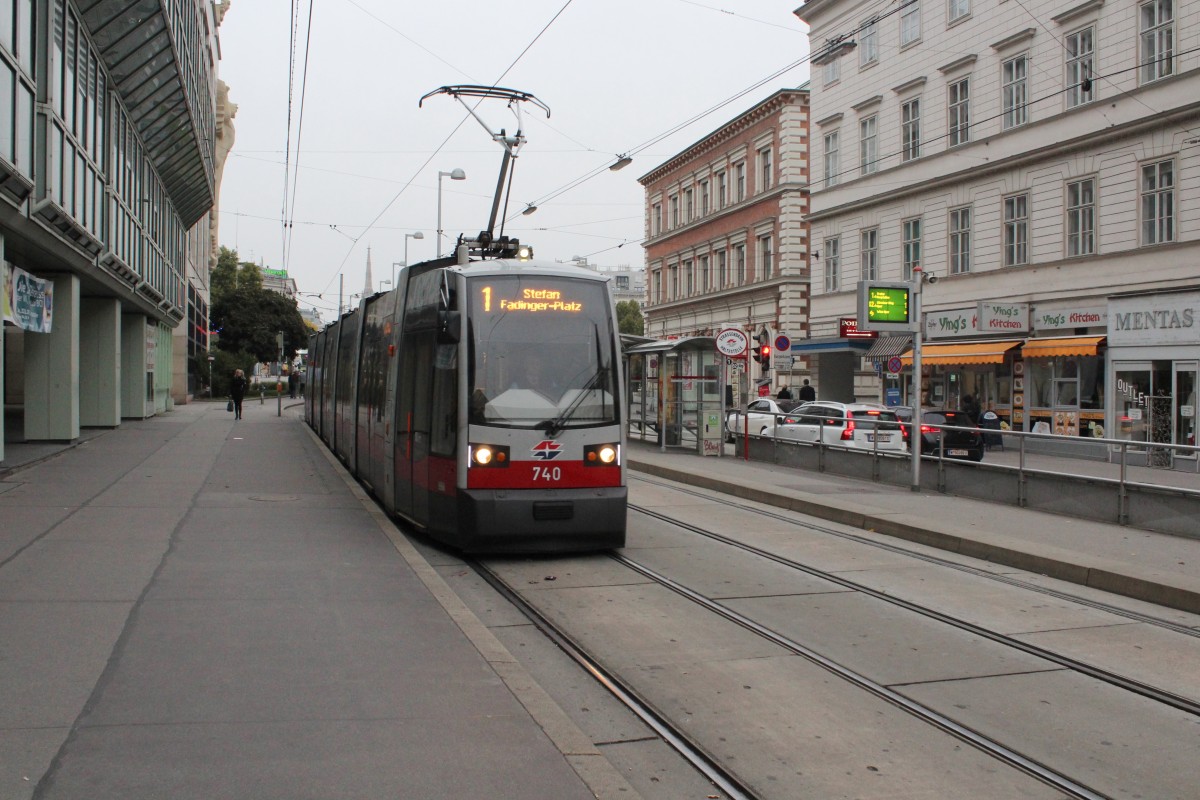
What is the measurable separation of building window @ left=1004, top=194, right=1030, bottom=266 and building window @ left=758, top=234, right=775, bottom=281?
54.7ft

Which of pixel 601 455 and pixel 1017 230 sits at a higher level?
pixel 1017 230

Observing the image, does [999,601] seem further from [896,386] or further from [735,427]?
[896,386]

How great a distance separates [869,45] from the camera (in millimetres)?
38719

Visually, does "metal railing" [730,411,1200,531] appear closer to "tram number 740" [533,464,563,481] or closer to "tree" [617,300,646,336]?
"tram number 740" [533,464,563,481]

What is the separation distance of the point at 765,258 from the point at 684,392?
25.8 meters

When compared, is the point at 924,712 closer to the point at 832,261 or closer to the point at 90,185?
the point at 90,185

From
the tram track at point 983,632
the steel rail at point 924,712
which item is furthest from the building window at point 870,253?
the steel rail at point 924,712

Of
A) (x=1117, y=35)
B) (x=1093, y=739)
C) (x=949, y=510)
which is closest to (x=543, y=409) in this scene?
(x=1093, y=739)

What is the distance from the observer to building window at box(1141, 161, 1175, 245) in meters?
26.4

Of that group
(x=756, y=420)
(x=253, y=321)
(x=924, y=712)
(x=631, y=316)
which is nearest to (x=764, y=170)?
(x=756, y=420)

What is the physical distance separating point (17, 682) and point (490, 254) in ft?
33.2

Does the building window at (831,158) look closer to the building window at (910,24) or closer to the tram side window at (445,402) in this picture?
the building window at (910,24)

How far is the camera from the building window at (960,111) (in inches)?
1320

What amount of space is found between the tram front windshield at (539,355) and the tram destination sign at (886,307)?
23.8ft
